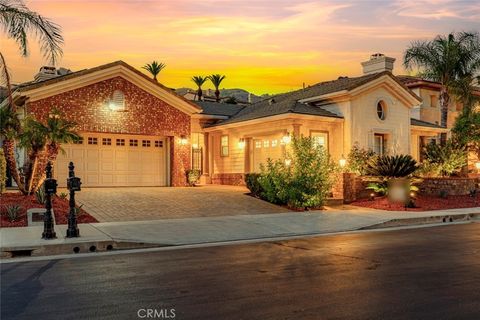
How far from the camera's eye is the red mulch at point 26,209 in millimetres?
14134

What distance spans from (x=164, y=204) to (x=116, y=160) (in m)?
7.18

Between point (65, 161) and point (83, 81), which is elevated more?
point (83, 81)

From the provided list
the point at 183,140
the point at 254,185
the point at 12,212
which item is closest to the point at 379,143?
the point at 254,185

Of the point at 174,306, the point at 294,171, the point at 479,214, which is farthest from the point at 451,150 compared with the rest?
the point at 174,306

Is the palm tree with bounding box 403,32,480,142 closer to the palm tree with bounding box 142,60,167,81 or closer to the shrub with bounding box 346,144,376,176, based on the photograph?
the shrub with bounding box 346,144,376,176

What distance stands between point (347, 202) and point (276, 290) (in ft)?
52.1

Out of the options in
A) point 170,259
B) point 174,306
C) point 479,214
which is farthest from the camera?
point 479,214

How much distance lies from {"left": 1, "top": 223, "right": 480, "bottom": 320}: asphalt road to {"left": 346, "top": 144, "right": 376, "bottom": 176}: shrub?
43.2 feet

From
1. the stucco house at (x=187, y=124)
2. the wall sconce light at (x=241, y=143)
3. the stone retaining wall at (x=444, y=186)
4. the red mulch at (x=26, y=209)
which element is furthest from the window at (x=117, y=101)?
the stone retaining wall at (x=444, y=186)

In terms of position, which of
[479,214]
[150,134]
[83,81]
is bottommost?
[479,214]

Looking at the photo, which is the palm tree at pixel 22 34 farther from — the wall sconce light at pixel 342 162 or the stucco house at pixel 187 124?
the wall sconce light at pixel 342 162

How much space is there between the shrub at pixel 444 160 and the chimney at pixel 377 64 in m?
5.06

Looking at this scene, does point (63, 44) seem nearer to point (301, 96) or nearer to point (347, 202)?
point (347, 202)

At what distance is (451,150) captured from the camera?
88.3 feet
